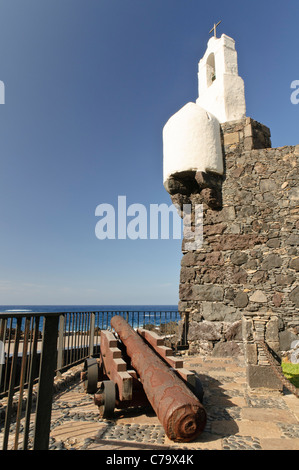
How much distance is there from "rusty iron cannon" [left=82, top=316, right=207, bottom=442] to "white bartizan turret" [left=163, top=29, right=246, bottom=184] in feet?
17.0

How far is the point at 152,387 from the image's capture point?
3012 mm

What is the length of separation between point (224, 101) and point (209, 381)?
7664 mm

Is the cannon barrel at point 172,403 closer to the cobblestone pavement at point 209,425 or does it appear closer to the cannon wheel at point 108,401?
the cobblestone pavement at point 209,425

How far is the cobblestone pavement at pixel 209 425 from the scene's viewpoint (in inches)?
103

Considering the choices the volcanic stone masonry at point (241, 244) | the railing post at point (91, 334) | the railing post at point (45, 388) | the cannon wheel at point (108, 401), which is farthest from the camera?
the volcanic stone masonry at point (241, 244)

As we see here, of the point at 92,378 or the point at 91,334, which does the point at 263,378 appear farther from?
the point at 91,334

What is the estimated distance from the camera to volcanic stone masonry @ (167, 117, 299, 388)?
718 centimetres

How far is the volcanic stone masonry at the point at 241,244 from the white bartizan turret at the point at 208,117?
0.35 meters

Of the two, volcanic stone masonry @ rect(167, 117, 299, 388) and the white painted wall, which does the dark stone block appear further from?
the white painted wall

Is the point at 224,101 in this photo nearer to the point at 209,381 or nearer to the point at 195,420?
the point at 209,381

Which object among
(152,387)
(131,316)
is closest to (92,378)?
(152,387)

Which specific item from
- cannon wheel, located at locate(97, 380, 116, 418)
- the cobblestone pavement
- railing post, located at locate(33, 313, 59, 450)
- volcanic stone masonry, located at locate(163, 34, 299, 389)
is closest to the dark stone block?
the cobblestone pavement

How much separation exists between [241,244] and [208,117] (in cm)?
367

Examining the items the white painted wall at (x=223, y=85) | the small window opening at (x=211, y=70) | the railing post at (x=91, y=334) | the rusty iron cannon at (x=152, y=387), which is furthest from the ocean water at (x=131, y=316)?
the small window opening at (x=211, y=70)
